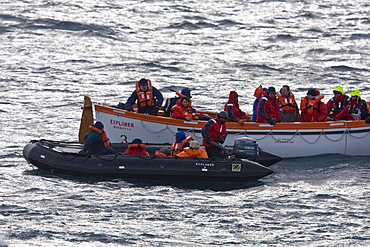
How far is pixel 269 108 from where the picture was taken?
55.6ft

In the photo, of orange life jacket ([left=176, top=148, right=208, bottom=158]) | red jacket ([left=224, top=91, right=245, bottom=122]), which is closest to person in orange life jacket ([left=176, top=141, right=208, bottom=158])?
orange life jacket ([left=176, top=148, right=208, bottom=158])

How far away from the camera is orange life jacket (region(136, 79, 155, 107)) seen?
57.6 feet

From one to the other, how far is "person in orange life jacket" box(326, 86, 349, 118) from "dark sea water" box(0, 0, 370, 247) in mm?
1417

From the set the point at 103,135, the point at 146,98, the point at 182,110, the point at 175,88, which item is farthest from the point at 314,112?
the point at 175,88

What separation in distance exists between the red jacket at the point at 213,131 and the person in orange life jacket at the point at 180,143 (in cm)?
36

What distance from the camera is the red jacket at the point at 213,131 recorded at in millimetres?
15664

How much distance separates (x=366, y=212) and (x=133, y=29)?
21.1 metres

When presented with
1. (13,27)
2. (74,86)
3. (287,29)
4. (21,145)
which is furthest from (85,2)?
(21,145)

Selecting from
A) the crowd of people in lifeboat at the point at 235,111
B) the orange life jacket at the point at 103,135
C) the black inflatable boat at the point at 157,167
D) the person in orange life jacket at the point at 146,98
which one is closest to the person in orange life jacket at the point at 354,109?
the crowd of people in lifeboat at the point at 235,111

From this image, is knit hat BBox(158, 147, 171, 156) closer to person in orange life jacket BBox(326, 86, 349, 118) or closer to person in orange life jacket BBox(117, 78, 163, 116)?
person in orange life jacket BBox(117, 78, 163, 116)

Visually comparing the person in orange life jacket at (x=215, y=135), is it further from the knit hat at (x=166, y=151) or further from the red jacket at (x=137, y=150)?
the red jacket at (x=137, y=150)

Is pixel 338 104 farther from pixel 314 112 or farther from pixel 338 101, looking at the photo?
pixel 314 112

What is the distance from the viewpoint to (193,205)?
1384 cm

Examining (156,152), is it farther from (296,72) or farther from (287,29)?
(287,29)
